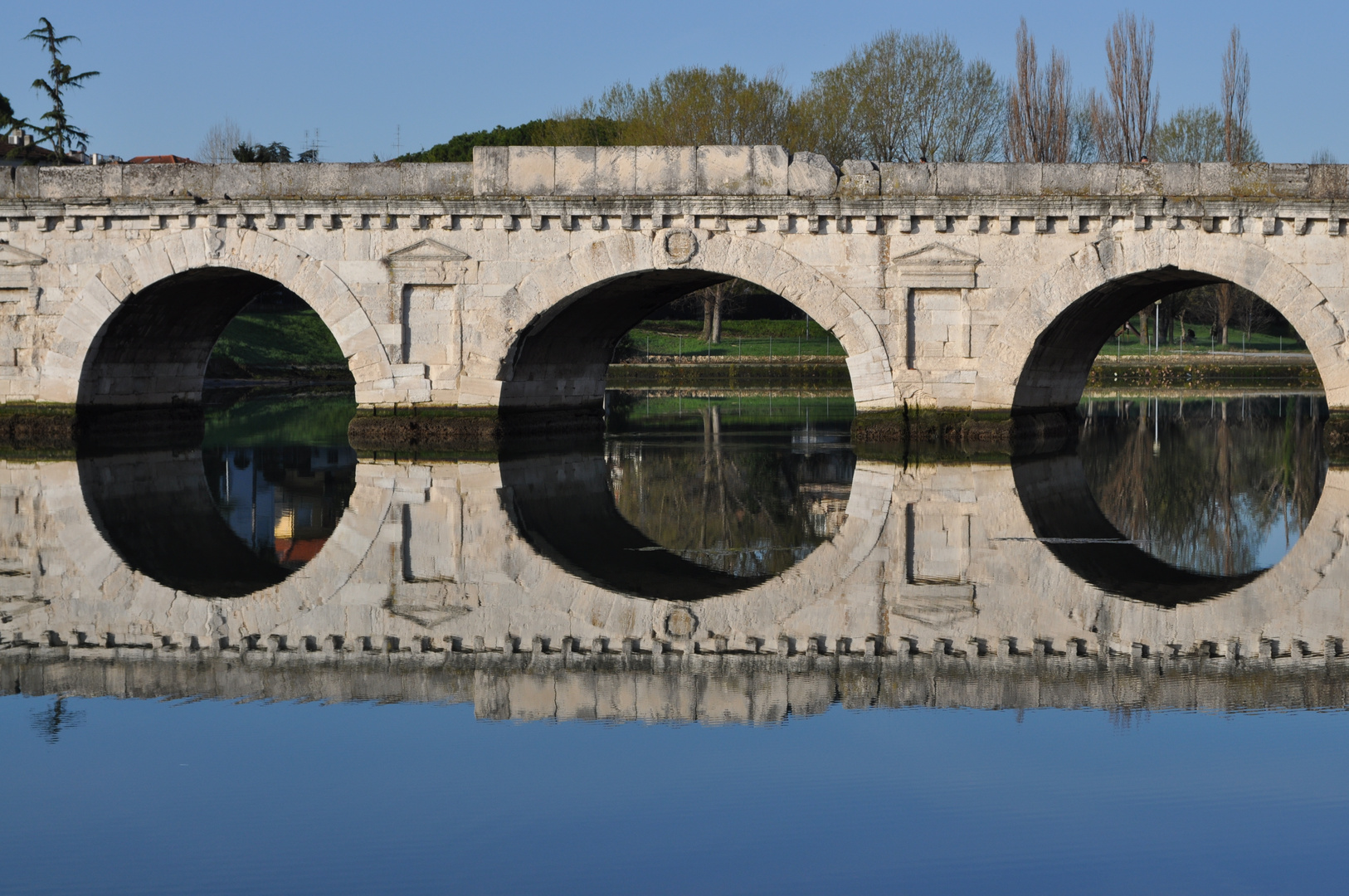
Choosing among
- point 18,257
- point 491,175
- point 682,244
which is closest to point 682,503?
point 682,244

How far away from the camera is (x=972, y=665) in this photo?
308 inches

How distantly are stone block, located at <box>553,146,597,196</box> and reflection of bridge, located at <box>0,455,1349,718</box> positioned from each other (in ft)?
30.2

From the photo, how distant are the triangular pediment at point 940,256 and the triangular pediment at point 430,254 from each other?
626cm

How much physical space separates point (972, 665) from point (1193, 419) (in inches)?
905

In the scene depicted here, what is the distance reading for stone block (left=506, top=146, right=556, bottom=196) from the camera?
21.2m

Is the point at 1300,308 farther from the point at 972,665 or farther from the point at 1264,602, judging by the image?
the point at 972,665

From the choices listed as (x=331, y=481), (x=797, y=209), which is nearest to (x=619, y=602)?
(x=331, y=481)

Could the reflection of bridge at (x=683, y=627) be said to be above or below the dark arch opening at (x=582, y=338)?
below

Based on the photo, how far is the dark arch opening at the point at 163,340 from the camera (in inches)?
900

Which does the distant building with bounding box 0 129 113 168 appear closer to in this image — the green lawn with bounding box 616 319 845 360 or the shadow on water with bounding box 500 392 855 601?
the green lawn with bounding box 616 319 845 360

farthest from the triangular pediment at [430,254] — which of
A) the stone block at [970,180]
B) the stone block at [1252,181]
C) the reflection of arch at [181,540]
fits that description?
the stone block at [1252,181]

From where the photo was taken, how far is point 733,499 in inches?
631

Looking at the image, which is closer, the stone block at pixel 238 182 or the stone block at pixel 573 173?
the stone block at pixel 573 173

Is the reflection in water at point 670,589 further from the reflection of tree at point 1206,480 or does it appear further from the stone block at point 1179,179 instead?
the stone block at point 1179,179
